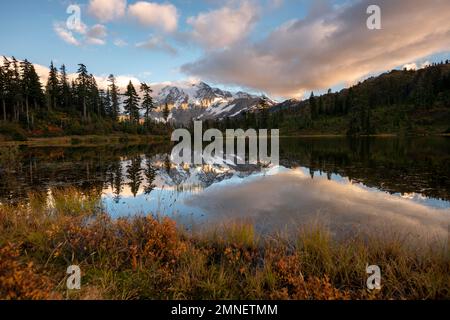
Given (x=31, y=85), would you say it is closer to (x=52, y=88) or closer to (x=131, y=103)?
(x=52, y=88)

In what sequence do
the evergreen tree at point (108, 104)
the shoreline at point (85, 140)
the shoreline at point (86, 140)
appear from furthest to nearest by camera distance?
the evergreen tree at point (108, 104), the shoreline at point (86, 140), the shoreline at point (85, 140)

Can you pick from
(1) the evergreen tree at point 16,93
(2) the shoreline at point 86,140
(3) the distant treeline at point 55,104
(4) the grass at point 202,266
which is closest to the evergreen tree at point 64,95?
(3) the distant treeline at point 55,104

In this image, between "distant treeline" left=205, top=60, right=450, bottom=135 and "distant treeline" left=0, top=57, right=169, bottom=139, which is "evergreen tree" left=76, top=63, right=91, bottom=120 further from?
"distant treeline" left=205, top=60, right=450, bottom=135

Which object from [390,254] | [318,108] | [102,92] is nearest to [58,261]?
[390,254]

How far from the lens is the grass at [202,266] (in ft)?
14.9

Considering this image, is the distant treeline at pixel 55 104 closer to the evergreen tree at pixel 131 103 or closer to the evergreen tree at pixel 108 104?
the evergreen tree at pixel 131 103

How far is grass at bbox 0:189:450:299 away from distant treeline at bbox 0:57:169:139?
6894 cm

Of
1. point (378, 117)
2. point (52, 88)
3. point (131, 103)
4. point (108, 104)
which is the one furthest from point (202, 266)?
point (378, 117)

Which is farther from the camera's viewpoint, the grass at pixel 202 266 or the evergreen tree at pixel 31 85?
the evergreen tree at pixel 31 85

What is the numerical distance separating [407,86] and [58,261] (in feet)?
797

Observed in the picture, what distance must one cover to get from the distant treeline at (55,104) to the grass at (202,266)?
6894 centimetres

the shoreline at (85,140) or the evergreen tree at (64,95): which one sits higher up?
the evergreen tree at (64,95)

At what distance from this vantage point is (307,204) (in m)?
11.9
